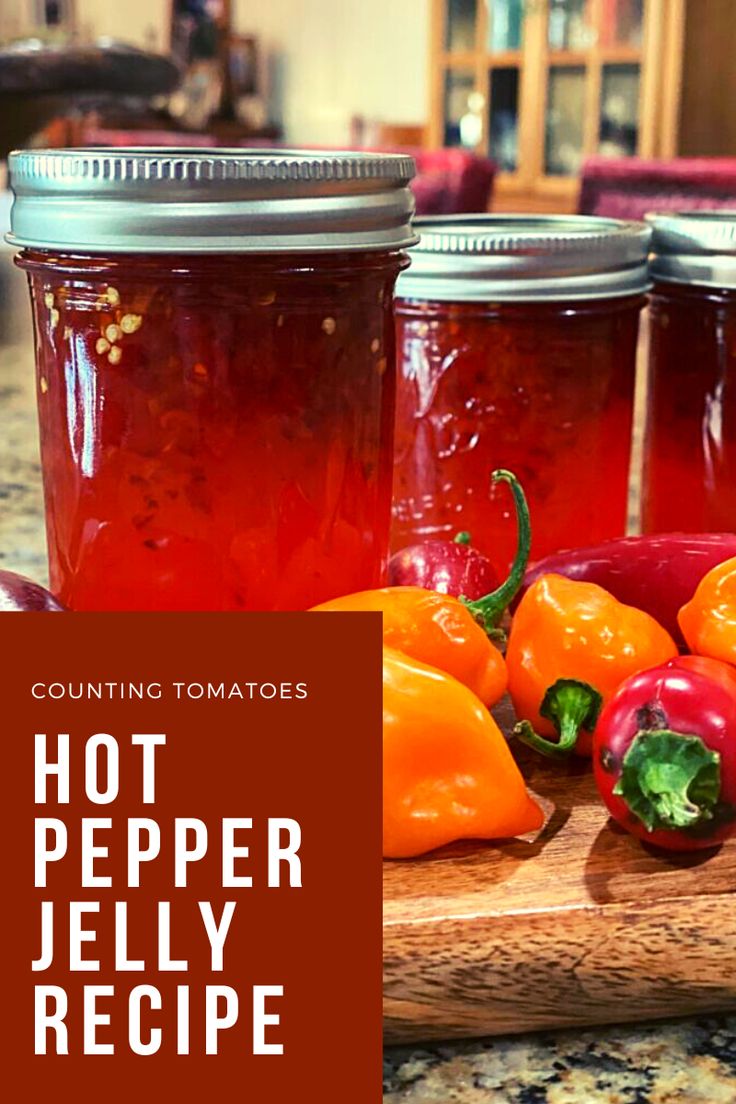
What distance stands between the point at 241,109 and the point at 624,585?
23.8 ft

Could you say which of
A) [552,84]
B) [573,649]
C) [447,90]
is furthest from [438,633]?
[447,90]

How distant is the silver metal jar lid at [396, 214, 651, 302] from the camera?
96 centimetres

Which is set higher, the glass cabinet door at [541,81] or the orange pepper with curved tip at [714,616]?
the glass cabinet door at [541,81]

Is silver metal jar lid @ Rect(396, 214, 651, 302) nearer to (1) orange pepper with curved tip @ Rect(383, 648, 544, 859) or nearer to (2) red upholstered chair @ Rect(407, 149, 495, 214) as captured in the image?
(1) orange pepper with curved tip @ Rect(383, 648, 544, 859)

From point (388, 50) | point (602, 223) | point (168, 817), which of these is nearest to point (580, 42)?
point (388, 50)

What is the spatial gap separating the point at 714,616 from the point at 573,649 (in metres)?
0.09

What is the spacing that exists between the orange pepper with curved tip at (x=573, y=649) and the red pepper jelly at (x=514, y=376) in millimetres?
187

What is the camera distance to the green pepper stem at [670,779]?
2.11ft

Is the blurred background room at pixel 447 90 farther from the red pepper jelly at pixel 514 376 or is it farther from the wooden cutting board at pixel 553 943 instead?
the wooden cutting board at pixel 553 943

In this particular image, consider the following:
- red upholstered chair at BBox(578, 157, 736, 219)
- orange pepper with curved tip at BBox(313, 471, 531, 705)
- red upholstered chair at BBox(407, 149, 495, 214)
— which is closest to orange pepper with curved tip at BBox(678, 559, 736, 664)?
orange pepper with curved tip at BBox(313, 471, 531, 705)

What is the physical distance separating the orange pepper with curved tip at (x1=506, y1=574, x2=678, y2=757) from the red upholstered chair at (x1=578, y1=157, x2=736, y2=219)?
5.76 ft

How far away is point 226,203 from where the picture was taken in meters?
0.76

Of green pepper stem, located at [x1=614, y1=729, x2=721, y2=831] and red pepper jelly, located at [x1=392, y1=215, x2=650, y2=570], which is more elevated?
red pepper jelly, located at [x1=392, y1=215, x2=650, y2=570]

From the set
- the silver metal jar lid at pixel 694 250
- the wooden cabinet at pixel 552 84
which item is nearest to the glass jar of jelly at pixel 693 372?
the silver metal jar lid at pixel 694 250
